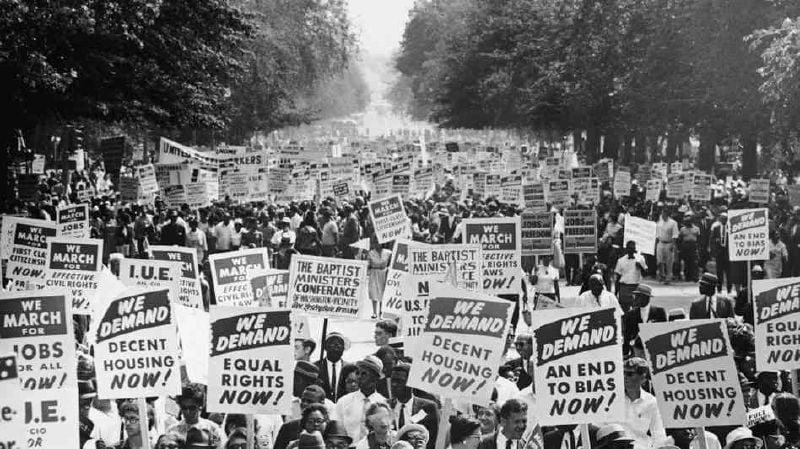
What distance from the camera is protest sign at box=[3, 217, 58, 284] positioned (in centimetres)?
1819

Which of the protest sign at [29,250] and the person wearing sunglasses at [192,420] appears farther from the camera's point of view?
the protest sign at [29,250]

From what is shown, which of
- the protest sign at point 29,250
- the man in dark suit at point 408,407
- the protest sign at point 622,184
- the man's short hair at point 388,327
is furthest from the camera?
the protest sign at point 622,184

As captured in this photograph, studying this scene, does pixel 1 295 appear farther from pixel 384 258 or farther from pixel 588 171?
pixel 588 171

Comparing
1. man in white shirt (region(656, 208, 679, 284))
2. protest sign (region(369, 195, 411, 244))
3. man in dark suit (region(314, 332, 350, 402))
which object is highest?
protest sign (region(369, 195, 411, 244))

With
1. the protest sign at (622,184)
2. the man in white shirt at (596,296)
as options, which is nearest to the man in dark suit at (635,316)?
the man in white shirt at (596,296)

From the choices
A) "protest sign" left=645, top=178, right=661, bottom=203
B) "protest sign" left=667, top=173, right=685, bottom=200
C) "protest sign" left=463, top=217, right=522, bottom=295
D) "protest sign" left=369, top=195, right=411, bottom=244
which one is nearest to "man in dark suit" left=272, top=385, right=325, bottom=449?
"protest sign" left=463, top=217, right=522, bottom=295

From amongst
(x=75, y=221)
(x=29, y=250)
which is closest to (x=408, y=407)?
(x=29, y=250)

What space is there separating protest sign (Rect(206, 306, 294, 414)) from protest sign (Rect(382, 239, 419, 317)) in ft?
22.8

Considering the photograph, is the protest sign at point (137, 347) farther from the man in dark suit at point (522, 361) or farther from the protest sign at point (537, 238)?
the protest sign at point (537, 238)

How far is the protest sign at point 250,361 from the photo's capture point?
36.8ft

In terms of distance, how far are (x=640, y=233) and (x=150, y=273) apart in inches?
480

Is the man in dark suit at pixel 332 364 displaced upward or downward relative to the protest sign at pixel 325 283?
downward

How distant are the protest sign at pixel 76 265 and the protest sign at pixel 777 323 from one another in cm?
734

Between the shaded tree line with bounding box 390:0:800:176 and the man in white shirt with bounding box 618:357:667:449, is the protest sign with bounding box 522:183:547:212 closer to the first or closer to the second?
the shaded tree line with bounding box 390:0:800:176
